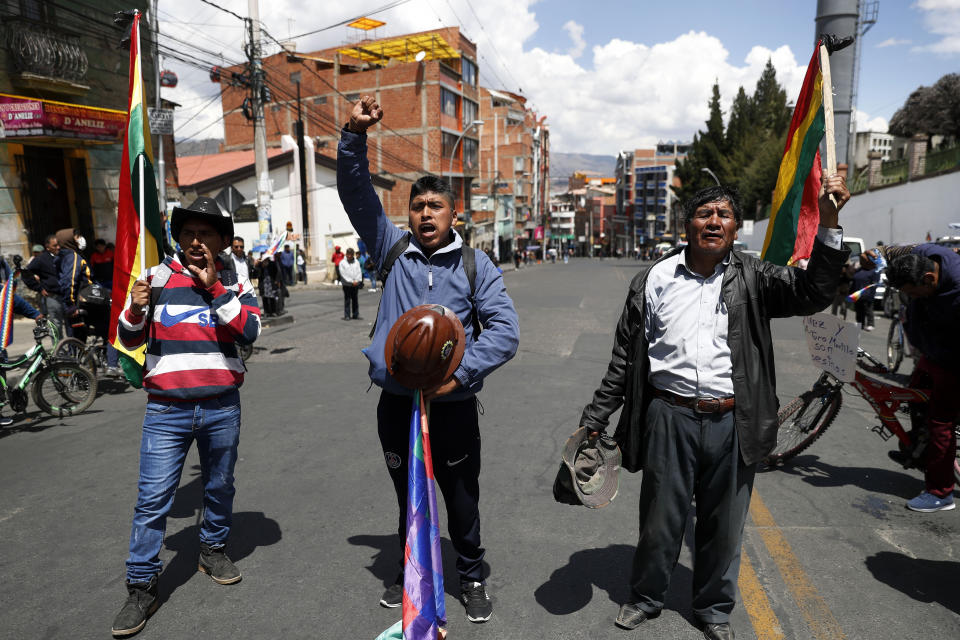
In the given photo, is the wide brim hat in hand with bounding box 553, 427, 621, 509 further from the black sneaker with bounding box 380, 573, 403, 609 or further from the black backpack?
the black sneaker with bounding box 380, 573, 403, 609

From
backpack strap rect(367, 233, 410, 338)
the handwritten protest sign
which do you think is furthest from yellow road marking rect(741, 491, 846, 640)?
backpack strap rect(367, 233, 410, 338)

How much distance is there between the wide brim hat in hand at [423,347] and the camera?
2543mm

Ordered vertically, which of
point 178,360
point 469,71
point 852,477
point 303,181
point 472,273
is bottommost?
point 852,477

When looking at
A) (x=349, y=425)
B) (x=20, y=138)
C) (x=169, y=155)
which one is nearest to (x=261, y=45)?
(x=169, y=155)

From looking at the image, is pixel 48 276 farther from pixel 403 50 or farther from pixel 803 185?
pixel 403 50

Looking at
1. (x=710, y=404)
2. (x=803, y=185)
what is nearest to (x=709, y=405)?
(x=710, y=404)

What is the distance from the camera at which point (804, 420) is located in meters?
4.92

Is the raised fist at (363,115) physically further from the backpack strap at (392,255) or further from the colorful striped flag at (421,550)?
the colorful striped flag at (421,550)

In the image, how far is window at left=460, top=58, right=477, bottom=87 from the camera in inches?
1870

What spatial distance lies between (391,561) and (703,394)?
6.44 feet

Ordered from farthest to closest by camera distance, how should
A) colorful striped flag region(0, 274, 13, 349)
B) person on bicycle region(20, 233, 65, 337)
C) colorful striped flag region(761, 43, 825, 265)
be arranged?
1. person on bicycle region(20, 233, 65, 337)
2. colorful striped flag region(0, 274, 13, 349)
3. colorful striped flag region(761, 43, 825, 265)

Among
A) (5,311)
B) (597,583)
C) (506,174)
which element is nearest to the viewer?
(597,583)

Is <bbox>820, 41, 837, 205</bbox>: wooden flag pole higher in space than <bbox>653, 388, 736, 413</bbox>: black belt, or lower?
higher

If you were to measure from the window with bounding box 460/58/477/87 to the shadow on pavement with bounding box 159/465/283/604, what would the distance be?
46.9 m
